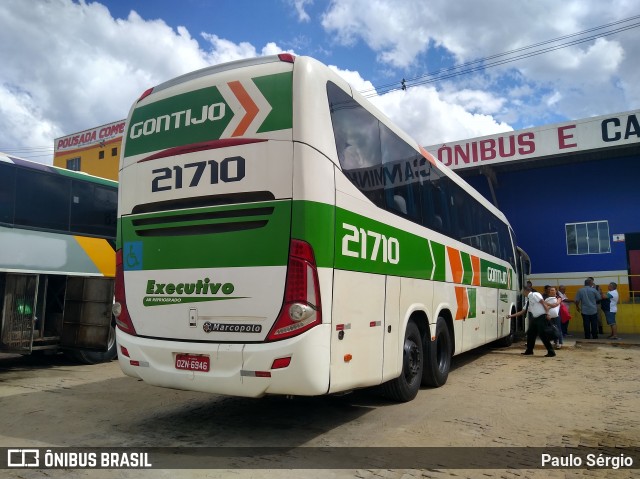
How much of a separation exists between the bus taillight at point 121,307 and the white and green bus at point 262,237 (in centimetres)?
2

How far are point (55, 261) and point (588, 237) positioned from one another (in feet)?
64.5

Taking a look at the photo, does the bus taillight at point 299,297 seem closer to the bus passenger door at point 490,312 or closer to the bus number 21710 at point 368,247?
the bus number 21710 at point 368,247

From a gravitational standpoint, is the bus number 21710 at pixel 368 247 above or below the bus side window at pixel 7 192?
below

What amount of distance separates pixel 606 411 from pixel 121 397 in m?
6.25

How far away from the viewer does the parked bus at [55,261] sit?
319 inches

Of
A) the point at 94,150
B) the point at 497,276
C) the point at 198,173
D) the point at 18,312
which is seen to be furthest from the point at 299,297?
the point at 94,150

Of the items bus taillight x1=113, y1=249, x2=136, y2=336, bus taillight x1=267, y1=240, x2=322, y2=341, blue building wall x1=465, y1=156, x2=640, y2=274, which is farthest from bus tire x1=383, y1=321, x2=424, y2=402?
blue building wall x1=465, y1=156, x2=640, y2=274

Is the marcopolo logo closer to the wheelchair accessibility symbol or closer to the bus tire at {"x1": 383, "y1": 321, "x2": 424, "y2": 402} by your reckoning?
the wheelchair accessibility symbol

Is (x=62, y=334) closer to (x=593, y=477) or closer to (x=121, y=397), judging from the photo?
(x=121, y=397)

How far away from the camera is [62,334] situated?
902cm

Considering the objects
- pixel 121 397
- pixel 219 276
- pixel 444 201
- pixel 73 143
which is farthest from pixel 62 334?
pixel 73 143

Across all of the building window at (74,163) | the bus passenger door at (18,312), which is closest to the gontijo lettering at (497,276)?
the bus passenger door at (18,312)

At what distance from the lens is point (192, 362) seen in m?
4.64

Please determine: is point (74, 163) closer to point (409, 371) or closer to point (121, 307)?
point (121, 307)
